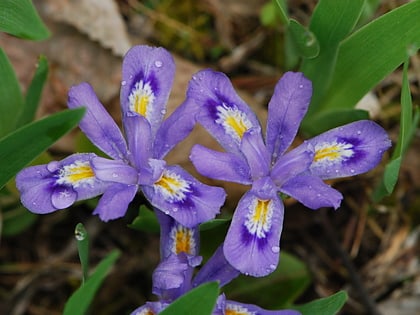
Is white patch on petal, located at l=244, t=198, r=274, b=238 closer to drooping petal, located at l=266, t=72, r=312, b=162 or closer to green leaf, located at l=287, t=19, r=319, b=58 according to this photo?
drooping petal, located at l=266, t=72, r=312, b=162

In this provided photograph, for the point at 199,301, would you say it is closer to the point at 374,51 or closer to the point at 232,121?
the point at 232,121

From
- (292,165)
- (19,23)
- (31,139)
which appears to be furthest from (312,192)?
(19,23)

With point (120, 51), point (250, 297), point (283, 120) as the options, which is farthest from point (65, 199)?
point (120, 51)

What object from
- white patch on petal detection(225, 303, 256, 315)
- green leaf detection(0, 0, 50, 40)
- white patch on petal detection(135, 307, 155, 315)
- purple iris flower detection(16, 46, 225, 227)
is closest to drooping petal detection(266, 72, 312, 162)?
purple iris flower detection(16, 46, 225, 227)

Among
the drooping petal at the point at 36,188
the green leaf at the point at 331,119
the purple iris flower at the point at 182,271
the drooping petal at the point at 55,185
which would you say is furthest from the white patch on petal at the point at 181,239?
the green leaf at the point at 331,119

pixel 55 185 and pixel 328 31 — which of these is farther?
pixel 328 31

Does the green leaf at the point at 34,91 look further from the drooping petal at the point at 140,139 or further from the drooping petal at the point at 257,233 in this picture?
the drooping petal at the point at 257,233

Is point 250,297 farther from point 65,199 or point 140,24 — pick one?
point 140,24

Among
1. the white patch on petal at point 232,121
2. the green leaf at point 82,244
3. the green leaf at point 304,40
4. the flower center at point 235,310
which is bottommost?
the flower center at point 235,310
